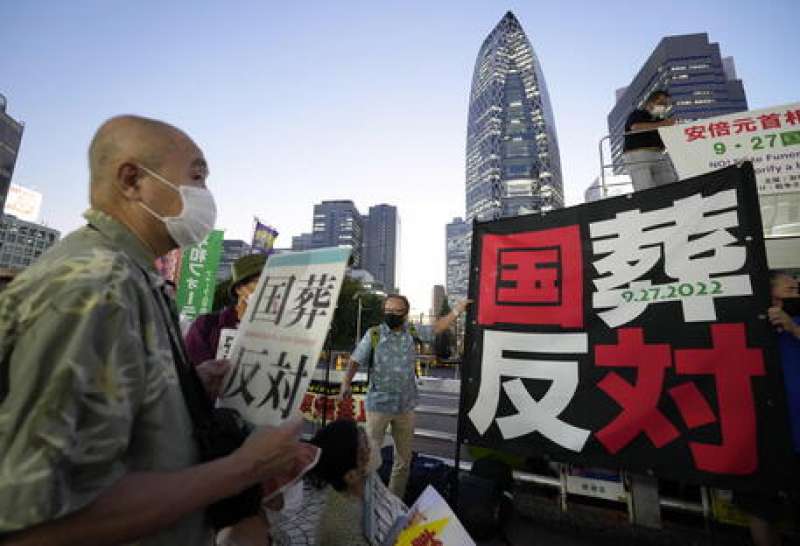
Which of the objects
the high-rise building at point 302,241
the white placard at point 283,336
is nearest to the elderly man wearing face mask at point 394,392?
the white placard at point 283,336

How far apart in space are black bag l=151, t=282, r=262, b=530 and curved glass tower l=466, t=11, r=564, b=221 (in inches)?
3551

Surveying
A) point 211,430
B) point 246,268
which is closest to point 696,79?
point 246,268

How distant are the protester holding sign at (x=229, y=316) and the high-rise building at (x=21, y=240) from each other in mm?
120704

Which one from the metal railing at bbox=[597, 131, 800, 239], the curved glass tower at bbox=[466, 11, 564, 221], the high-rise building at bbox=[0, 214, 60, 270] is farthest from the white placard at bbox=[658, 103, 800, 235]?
the high-rise building at bbox=[0, 214, 60, 270]

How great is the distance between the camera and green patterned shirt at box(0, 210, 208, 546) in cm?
61

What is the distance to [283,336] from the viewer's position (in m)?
1.20

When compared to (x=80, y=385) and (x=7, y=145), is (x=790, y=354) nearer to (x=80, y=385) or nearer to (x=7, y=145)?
(x=80, y=385)

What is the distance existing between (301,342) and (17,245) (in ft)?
443

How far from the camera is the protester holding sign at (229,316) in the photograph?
110 inches

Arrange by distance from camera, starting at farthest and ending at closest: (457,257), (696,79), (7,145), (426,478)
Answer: (457,257)
(696,79)
(7,145)
(426,478)

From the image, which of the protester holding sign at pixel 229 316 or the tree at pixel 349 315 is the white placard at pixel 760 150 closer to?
the protester holding sign at pixel 229 316

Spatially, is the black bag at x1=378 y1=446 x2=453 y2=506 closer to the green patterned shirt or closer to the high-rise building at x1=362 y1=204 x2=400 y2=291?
the green patterned shirt

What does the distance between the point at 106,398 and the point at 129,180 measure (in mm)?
641

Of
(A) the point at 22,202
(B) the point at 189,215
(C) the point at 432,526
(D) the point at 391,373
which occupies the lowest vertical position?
(C) the point at 432,526
